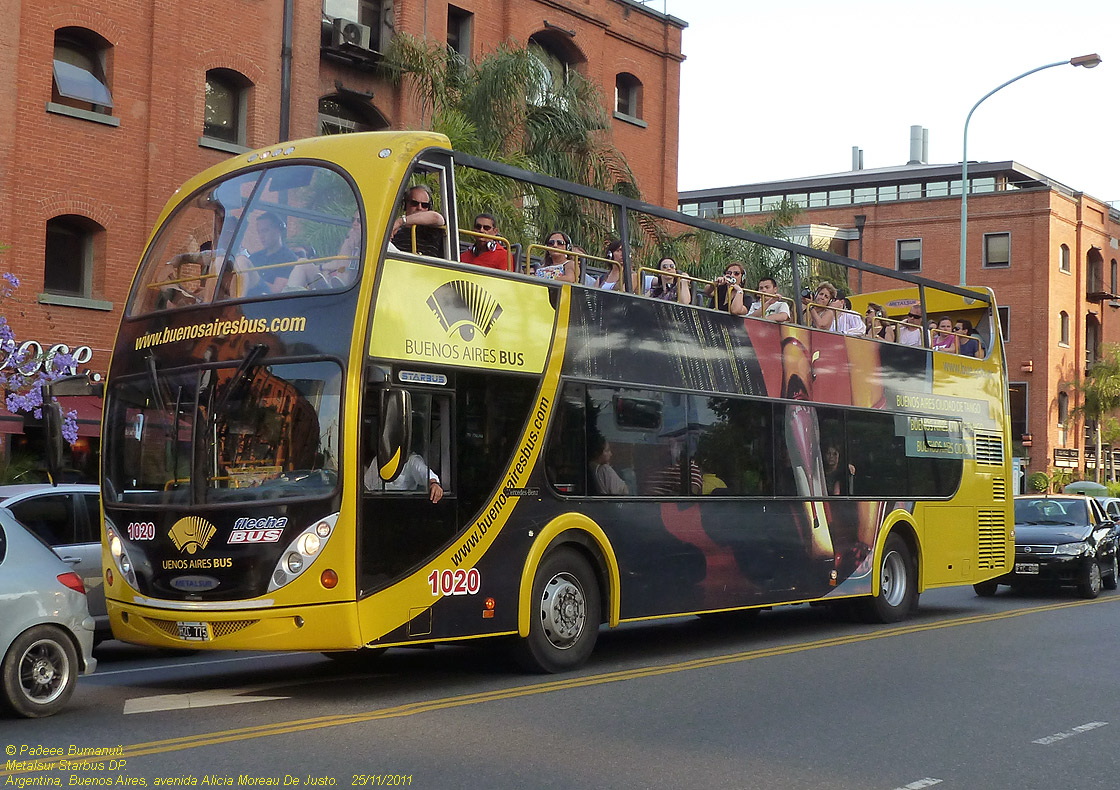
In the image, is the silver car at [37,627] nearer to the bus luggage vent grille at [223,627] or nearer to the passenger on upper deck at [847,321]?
the bus luggage vent grille at [223,627]

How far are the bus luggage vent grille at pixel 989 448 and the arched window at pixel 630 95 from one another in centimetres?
1478

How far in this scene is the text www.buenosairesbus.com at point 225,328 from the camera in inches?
382

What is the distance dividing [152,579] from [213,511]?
0.78 metres

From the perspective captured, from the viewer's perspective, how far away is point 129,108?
21.5m

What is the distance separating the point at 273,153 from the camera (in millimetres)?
Answer: 10656

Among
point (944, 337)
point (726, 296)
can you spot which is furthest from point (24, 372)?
→ point (944, 337)

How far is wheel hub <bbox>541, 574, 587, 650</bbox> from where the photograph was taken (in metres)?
11.1

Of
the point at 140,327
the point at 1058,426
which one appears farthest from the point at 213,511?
the point at 1058,426

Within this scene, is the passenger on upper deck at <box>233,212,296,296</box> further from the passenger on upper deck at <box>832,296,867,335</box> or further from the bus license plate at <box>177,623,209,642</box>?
the passenger on upper deck at <box>832,296,867,335</box>

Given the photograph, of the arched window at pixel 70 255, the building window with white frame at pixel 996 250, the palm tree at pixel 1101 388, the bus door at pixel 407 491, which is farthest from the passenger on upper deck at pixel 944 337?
the building window with white frame at pixel 996 250

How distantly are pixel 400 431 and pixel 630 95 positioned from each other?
76.3 feet

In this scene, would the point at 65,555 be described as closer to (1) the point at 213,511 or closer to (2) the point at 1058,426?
(1) the point at 213,511

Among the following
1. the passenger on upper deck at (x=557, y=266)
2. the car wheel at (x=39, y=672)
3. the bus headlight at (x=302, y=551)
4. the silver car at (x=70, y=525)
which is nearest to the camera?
the car wheel at (x=39, y=672)

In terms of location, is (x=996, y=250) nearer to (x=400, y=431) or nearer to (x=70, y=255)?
(x=70, y=255)
